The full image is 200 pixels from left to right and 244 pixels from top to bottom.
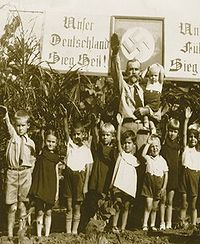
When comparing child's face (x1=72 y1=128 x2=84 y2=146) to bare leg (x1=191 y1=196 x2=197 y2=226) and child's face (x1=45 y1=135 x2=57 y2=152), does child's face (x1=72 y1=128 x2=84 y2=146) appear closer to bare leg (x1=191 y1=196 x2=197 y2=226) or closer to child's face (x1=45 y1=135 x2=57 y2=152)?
child's face (x1=45 y1=135 x2=57 y2=152)

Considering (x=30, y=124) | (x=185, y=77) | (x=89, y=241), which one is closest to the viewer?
(x=89, y=241)

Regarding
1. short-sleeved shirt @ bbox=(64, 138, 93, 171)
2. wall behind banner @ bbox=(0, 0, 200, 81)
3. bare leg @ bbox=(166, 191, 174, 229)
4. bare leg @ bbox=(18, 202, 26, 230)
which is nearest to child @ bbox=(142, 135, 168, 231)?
bare leg @ bbox=(166, 191, 174, 229)

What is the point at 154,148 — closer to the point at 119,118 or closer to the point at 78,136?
the point at 119,118

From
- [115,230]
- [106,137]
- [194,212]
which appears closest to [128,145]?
[106,137]

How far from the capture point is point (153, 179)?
10.5 feet

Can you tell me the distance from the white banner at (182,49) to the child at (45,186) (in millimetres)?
1386

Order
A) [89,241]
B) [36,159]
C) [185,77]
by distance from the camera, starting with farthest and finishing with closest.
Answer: [185,77] → [36,159] → [89,241]

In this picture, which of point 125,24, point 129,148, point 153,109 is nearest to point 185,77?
point 153,109

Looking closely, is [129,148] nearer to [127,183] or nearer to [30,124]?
[127,183]

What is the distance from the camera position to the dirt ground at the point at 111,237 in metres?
2.89

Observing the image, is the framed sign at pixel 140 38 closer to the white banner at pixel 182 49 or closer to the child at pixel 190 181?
the white banner at pixel 182 49

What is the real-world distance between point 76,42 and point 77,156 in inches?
44.7

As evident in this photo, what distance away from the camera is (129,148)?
127 inches

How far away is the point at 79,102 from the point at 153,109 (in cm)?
66
